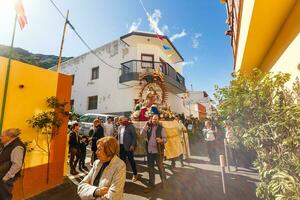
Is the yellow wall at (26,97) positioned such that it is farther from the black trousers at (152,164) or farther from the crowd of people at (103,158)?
the black trousers at (152,164)

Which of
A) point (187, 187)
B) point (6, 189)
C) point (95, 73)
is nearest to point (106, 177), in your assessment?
point (6, 189)

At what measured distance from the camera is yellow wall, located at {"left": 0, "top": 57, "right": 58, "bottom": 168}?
4.50 m

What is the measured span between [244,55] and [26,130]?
6.07m

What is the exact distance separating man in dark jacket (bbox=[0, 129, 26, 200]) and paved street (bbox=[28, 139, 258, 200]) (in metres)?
1.61

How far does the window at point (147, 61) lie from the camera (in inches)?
675

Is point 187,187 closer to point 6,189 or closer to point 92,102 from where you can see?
point 6,189

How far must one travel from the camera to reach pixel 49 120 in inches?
198

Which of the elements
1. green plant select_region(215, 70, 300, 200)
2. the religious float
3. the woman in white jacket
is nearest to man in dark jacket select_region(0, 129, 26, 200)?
the woman in white jacket

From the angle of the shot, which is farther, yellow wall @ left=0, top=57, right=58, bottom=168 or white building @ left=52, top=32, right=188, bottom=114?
white building @ left=52, top=32, right=188, bottom=114

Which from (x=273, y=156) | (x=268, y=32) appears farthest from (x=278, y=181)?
(x=268, y=32)

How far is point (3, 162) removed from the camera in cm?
319

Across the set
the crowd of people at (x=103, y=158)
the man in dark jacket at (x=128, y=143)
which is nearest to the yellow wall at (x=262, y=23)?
the crowd of people at (x=103, y=158)

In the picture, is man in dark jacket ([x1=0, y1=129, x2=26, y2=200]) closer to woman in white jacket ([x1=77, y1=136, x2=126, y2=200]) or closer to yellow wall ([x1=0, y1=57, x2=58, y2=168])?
yellow wall ([x1=0, y1=57, x2=58, y2=168])

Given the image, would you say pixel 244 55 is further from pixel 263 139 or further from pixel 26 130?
pixel 26 130
